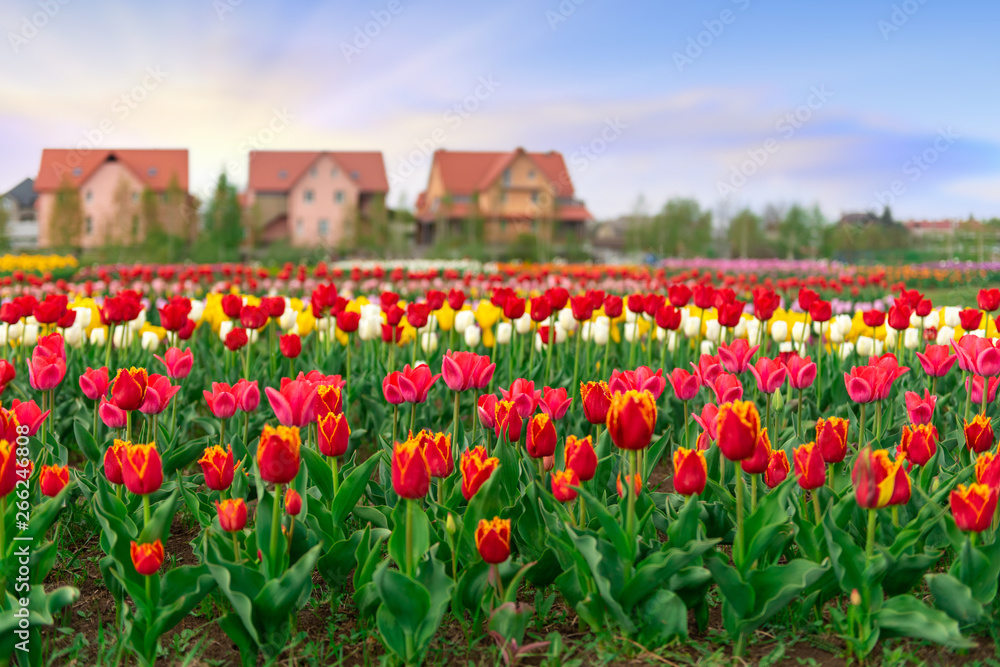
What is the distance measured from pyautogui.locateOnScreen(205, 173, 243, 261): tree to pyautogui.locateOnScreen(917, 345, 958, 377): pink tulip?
130 ft

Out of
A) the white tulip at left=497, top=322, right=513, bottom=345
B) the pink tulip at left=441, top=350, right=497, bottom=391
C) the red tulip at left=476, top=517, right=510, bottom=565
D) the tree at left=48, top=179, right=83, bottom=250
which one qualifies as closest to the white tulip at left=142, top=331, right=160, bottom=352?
the white tulip at left=497, top=322, right=513, bottom=345

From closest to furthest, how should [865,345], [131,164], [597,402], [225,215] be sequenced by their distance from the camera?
[597,402]
[865,345]
[225,215]
[131,164]

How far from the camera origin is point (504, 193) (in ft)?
164

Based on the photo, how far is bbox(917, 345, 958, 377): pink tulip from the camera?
3.28 metres

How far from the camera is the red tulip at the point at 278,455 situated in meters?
2.00

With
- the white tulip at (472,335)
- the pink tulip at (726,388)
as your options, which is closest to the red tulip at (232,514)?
the pink tulip at (726,388)

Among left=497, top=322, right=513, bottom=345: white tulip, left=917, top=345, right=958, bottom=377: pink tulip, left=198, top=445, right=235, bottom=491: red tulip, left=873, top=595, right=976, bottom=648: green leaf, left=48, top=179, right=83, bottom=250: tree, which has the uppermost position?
left=48, top=179, right=83, bottom=250: tree

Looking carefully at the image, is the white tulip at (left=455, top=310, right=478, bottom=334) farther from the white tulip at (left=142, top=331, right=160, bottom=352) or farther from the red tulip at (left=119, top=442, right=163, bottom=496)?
the red tulip at (left=119, top=442, right=163, bottom=496)

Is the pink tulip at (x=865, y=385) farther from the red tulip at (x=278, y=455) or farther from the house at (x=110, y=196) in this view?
the house at (x=110, y=196)

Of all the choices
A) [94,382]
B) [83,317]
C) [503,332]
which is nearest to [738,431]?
[94,382]

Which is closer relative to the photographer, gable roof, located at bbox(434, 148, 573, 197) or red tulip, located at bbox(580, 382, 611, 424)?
red tulip, located at bbox(580, 382, 611, 424)

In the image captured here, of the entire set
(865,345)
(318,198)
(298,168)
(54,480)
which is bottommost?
(54,480)

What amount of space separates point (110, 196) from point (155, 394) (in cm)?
5233

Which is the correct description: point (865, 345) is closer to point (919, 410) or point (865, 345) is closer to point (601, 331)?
point (601, 331)
